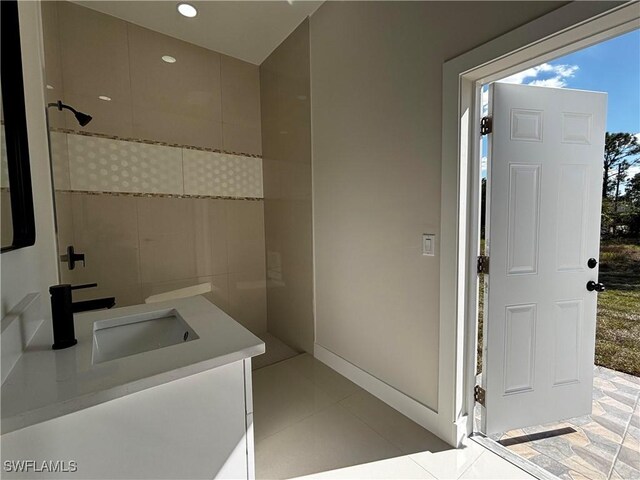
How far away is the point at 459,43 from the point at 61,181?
2618 millimetres

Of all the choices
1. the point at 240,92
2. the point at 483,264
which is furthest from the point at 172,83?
the point at 483,264

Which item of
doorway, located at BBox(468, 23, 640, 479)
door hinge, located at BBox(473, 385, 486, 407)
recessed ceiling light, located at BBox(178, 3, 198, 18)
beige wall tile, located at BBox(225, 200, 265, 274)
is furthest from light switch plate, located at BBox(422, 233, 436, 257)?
recessed ceiling light, located at BBox(178, 3, 198, 18)

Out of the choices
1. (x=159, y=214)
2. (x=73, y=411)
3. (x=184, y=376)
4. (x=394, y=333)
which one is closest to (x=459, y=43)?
(x=394, y=333)

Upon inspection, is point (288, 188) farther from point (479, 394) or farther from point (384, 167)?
point (479, 394)

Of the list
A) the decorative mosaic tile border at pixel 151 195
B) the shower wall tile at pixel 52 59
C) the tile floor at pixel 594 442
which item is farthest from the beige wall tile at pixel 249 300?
the tile floor at pixel 594 442

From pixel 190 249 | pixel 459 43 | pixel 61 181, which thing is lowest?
pixel 190 249

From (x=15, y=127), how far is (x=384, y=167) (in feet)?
5.59

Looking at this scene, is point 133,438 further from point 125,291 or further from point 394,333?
point 125,291

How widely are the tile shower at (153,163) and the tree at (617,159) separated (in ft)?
9.35

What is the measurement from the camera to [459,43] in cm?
144

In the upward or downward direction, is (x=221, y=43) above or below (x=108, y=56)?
above

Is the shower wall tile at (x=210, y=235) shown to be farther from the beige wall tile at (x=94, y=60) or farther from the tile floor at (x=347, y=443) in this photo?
the tile floor at (x=347, y=443)

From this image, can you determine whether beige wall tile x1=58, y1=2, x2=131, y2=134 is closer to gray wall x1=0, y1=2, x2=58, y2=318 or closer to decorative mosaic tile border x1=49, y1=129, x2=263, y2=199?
decorative mosaic tile border x1=49, y1=129, x2=263, y2=199

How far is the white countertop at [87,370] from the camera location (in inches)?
25.6
